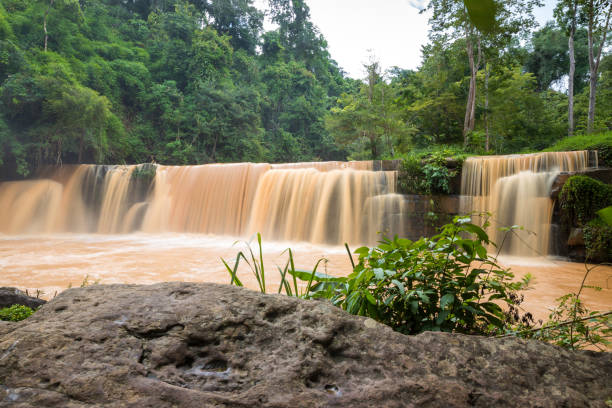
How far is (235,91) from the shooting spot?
2527cm

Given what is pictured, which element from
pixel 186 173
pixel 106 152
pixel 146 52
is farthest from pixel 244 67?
pixel 186 173

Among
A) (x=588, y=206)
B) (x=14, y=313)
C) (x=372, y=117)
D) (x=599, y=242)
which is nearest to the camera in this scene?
(x=14, y=313)

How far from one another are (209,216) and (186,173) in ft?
8.46

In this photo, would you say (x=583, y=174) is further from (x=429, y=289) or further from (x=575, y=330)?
(x=429, y=289)

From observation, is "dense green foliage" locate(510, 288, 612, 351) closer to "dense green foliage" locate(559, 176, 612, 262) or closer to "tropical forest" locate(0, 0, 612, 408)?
"tropical forest" locate(0, 0, 612, 408)

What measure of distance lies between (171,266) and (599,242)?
29.0 feet

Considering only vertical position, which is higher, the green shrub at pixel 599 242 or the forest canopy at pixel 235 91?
the forest canopy at pixel 235 91

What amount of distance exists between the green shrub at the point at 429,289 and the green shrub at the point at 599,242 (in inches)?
279

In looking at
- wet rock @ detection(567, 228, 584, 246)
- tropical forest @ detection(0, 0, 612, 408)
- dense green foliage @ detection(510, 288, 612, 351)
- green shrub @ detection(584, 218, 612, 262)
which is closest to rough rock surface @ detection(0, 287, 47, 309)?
tropical forest @ detection(0, 0, 612, 408)

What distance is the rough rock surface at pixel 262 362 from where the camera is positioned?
0.79m

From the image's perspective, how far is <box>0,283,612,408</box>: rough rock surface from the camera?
0.79 m

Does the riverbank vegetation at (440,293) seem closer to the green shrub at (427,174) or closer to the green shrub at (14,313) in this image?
the green shrub at (14,313)

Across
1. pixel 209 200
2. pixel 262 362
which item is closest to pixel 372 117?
pixel 209 200

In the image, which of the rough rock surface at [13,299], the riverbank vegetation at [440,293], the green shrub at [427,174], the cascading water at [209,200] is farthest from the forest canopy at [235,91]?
the rough rock surface at [13,299]
